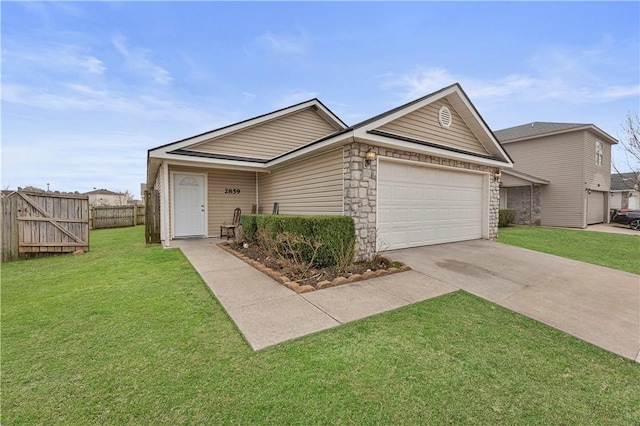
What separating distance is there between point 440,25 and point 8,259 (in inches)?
570

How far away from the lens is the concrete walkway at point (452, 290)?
3336 mm

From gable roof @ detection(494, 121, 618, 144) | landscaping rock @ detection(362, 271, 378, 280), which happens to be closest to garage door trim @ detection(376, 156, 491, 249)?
landscaping rock @ detection(362, 271, 378, 280)

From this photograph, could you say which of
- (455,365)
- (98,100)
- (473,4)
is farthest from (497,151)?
(98,100)

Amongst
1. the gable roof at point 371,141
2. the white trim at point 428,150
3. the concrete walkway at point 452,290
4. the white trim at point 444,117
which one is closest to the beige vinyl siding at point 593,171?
the gable roof at point 371,141

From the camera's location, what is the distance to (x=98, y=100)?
10984 millimetres

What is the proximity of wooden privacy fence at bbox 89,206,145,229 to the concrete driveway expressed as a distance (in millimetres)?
16910

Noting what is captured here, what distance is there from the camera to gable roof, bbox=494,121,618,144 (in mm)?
15964

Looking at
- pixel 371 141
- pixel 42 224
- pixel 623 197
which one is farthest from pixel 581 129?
pixel 42 224

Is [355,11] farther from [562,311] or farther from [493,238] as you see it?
[562,311]

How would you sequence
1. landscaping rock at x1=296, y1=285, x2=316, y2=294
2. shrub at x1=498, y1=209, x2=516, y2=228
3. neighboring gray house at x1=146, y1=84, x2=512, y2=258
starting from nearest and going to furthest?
landscaping rock at x1=296, y1=285, x2=316, y2=294
neighboring gray house at x1=146, y1=84, x2=512, y2=258
shrub at x1=498, y1=209, x2=516, y2=228

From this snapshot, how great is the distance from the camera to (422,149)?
7043 millimetres

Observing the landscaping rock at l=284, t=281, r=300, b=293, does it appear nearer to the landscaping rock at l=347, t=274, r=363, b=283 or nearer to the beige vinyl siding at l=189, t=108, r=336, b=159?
the landscaping rock at l=347, t=274, r=363, b=283

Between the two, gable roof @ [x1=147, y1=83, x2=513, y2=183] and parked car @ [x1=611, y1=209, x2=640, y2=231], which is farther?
parked car @ [x1=611, y1=209, x2=640, y2=231]

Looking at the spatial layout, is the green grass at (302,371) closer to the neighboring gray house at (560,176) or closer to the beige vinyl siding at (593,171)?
the neighboring gray house at (560,176)
